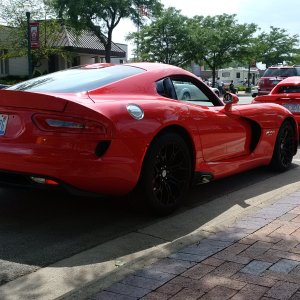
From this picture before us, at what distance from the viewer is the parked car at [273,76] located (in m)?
20.1

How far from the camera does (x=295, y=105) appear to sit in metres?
9.25

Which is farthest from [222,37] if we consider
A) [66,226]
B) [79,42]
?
[66,226]

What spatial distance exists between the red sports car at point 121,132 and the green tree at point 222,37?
35076mm

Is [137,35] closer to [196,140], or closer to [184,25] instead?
[184,25]

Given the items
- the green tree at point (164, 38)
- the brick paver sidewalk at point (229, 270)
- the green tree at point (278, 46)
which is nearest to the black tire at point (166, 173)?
the brick paver sidewalk at point (229, 270)

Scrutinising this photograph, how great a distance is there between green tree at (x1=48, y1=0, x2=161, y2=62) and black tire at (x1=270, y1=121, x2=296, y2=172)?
24394 millimetres

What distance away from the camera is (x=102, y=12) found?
30.3m

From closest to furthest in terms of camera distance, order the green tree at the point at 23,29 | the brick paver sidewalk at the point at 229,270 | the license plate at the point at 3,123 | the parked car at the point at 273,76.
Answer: the brick paver sidewalk at the point at 229,270 < the license plate at the point at 3,123 < the parked car at the point at 273,76 < the green tree at the point at 23,29

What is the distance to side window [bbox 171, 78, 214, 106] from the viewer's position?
516 cm

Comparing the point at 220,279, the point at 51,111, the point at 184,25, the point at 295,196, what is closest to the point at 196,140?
the point at 295,196

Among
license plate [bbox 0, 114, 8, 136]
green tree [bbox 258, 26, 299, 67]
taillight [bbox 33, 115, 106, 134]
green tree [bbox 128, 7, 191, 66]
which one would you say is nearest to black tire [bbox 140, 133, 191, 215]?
taillight [bbox 33, 115, 106, 134]

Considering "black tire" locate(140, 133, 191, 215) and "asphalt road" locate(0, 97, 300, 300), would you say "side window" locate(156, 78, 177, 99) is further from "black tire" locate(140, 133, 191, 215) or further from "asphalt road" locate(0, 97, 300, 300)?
"asphalt road" locate(0, 97, 300, 300)

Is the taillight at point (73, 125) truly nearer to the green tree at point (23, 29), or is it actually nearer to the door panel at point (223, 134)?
the door panel at point (223, 134)

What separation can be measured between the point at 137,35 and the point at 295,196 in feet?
111
